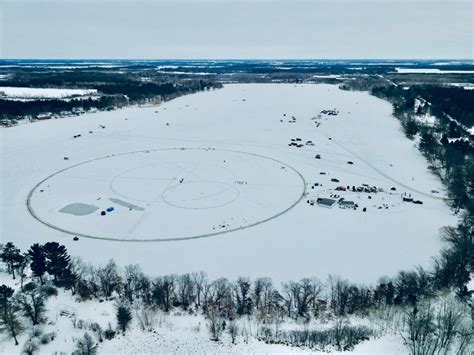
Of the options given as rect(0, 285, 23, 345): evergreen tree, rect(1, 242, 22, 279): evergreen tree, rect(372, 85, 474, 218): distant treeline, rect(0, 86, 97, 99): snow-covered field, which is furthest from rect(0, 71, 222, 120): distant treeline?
rect(0, 285, 23, 345): evergreen tree

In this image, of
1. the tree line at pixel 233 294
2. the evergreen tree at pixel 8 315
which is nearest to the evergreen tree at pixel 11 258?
the tree line at pixel 233 294

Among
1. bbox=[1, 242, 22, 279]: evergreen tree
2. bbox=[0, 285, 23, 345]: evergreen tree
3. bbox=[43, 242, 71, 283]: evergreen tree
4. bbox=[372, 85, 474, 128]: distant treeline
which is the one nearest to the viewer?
bbox=[0, 285, 23, 345]: evergreen tree

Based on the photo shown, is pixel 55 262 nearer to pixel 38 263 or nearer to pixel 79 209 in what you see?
pixel 38 263

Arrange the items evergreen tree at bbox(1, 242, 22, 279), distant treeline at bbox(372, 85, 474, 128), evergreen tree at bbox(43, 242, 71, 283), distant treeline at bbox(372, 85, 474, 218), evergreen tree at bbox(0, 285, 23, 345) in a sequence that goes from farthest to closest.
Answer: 1. distant treeline at bbox(372, 85, 474, 128)
2. distant treeline at bbox(372, 85, 474, 218)
3. evergreen tree at bbox(1, 242, 22, 279)
4. evergreen tree at bbox(43, 242, 71, 283)
5. evergreen tree at bbox(0, 285, 23, 345)

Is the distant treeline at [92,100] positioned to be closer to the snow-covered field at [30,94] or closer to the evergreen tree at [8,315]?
the snow-covered field at [30,94]

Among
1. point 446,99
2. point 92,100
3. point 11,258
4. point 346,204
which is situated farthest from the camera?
point 92,100

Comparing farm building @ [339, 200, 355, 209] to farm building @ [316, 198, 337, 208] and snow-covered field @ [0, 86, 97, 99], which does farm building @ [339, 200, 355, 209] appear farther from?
snow-covered field @ [0, 86, 97, 99]

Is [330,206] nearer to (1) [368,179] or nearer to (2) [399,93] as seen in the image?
(1) [368,179]

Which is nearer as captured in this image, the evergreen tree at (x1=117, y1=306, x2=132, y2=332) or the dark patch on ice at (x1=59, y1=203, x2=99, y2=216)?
the evergreen tree at (x1=117, y1=306, x2=132, y2=332)

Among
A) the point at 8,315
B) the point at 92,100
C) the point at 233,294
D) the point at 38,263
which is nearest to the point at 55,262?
the point at 38,263

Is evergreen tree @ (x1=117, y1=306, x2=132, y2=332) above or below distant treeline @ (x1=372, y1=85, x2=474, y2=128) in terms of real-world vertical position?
below

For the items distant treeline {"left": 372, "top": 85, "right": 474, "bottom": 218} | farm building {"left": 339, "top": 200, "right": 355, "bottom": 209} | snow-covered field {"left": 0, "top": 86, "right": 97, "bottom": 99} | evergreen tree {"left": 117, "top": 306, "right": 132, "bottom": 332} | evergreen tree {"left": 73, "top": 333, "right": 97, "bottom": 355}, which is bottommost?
evergreen tree {"left": 73, "top": 333, "right": 97, "bottom": 355}
